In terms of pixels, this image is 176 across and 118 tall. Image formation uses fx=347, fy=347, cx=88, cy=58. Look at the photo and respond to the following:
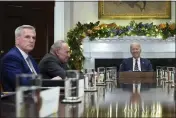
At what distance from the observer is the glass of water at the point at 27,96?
1.08m

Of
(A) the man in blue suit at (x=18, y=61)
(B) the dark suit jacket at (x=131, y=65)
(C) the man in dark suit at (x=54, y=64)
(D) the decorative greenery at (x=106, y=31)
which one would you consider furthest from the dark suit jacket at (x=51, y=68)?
(D) the decorative greenery at (x=106, y=31)

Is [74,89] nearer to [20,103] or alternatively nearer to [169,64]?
[20,103]

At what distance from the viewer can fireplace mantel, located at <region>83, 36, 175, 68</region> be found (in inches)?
294

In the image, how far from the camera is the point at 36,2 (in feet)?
24.2

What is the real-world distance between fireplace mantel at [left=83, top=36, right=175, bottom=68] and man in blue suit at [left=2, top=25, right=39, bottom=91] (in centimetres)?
427

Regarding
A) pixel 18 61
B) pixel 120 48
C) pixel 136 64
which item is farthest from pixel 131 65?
pixel 18 61

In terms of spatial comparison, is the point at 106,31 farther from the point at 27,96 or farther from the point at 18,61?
the point at 27,96

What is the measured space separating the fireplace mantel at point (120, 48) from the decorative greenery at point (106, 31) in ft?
0.77

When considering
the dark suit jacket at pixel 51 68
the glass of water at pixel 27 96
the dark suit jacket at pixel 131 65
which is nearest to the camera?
the glass of water at pixel 27 96

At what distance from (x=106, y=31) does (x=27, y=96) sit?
619 cm

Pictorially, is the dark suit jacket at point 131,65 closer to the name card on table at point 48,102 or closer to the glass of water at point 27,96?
the name card on table at point 48,102

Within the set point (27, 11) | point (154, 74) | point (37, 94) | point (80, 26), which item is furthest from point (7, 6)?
point (37, 94)

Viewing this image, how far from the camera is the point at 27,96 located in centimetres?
110

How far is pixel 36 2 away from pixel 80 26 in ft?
3.58
